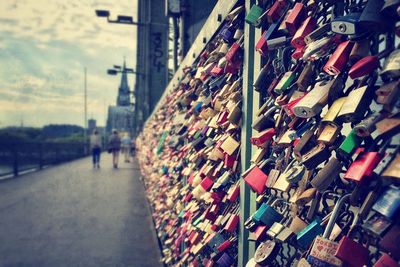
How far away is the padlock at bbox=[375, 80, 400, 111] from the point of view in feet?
2.48

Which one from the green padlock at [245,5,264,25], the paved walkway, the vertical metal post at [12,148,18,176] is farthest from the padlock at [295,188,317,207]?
the vertical metal post at [12,148,18,176]

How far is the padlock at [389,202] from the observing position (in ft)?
2.43

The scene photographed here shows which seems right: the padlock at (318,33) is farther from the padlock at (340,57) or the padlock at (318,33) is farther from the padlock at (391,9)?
the padlock at (391,9)

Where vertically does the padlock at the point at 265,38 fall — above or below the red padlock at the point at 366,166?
→ above

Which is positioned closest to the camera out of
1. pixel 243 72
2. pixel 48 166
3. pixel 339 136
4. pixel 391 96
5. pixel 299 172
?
pixel 391 96

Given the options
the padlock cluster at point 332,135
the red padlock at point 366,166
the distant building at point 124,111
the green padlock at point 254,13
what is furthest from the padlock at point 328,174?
the distant building at point 124,111

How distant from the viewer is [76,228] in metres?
5.39

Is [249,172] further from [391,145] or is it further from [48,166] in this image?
[48,166]

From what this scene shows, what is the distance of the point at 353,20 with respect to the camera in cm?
86

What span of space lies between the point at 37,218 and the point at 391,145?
6.17 metres

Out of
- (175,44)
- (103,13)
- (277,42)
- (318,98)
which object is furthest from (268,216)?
(103,13)

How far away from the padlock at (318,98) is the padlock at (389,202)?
11.4 inches

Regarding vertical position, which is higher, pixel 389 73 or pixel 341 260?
pixel 389 73

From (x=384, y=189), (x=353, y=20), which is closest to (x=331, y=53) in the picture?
(x=353, y=20)
